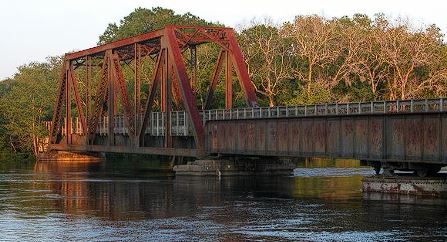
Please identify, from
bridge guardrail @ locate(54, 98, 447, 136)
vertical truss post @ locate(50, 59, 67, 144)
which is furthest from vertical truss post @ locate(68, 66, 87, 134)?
bridge guardrail @ locate(54, 98, 447, 136)

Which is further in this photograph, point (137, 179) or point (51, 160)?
point (51, 160)

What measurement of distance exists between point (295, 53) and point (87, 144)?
27.8 meters

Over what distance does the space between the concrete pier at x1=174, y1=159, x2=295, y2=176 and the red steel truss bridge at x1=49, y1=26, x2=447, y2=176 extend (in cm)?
126

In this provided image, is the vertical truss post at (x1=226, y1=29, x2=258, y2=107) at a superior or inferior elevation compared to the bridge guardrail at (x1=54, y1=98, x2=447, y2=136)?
superior

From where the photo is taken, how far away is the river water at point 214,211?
121 feet

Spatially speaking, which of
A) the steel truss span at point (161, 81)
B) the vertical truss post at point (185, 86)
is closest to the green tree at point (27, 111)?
the steel truss span at point (161, 81)

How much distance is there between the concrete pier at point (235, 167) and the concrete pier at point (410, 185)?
21.2 metres

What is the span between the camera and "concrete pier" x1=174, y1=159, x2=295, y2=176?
7462 centimetres

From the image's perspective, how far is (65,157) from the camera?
392 ft

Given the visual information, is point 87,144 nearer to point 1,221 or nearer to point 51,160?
point 51,160

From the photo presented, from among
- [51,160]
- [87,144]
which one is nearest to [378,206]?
[87,144]

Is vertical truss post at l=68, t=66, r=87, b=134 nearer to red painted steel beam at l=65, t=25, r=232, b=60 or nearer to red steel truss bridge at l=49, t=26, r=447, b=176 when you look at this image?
red steel truss bridge at l=49, t=26, r=447, b=176

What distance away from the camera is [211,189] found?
203ft

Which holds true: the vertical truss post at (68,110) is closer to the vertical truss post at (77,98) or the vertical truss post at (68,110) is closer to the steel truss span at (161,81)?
the steel truss span at (161,81)
